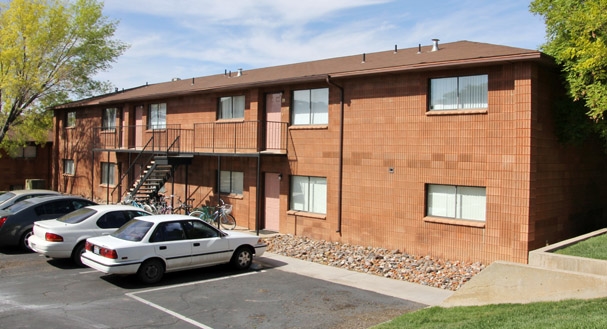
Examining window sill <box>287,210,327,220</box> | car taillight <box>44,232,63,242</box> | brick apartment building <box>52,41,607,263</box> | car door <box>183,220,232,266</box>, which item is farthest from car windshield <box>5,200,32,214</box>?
window sill <box>287,210,327,220</box>

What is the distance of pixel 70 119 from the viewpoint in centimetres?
3114

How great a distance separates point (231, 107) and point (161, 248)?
975 cm

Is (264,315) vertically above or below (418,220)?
below

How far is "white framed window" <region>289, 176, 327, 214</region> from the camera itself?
16484mm

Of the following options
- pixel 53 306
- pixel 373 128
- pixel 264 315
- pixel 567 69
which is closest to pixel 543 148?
pixel 567 69

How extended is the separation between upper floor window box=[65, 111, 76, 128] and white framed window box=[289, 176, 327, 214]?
19008mm

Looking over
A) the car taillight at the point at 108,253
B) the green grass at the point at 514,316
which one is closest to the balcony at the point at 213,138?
the car taillight at the point at 108,253

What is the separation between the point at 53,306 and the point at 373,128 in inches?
373

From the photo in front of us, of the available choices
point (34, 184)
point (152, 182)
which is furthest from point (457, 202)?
point (34, 184)

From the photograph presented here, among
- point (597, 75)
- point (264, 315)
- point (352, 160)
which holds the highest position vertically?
point (597, 75)

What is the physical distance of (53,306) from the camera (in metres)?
9.23

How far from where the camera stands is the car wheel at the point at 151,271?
1077 cm

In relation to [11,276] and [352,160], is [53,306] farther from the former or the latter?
[352,160]

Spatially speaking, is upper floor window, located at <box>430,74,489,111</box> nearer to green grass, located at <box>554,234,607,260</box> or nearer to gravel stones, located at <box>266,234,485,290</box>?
green grass, located at <box>554,234,607,260</box>
